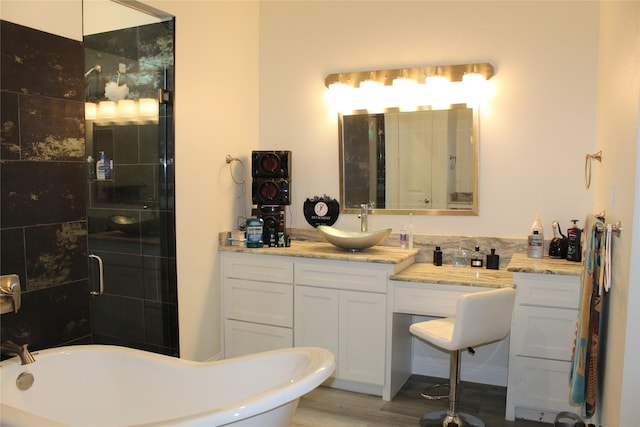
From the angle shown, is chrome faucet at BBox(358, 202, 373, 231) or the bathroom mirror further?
chrome faucet at BBox(358, 202, 373, 231)

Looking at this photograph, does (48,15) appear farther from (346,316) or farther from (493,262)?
(493,262)

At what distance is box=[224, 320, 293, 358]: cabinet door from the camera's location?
3545 mm

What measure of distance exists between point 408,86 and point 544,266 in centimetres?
154

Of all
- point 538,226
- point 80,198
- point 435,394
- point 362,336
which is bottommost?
point 435,394

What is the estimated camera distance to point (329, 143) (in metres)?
3.98

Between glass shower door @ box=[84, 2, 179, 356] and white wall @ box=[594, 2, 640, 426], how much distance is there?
2475mm

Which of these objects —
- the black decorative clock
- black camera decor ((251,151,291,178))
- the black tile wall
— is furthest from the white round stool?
the black tile wall

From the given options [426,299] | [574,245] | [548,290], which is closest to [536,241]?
[574,245]

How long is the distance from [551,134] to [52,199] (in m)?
2.94

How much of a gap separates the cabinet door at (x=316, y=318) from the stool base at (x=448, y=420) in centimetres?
70

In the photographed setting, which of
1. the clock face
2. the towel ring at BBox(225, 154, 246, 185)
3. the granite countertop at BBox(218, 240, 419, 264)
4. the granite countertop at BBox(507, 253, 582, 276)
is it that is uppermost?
the towel ring at BBox(225, 154, 246, 185)

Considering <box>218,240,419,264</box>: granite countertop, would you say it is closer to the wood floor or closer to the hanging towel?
the wood floor

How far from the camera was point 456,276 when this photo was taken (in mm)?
3195

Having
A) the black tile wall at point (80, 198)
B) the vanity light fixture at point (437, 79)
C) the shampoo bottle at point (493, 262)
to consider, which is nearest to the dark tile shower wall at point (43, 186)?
the black tile wall at point (80, 198)
